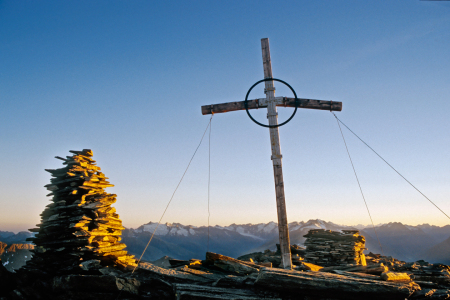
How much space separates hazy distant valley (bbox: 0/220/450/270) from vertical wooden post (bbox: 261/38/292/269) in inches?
4668

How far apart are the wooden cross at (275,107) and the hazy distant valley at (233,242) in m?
119

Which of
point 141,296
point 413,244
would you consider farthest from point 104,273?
point 413,244

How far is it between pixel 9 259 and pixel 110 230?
165321mm

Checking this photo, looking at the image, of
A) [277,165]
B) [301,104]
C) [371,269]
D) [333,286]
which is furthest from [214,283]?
[301,104]

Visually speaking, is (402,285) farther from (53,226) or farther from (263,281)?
(53,226)

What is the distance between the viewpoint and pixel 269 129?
10531 millimetres

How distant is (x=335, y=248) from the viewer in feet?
49.6

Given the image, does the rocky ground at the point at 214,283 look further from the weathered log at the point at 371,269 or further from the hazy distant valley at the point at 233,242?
the hazy distant valley at the point at 233,242

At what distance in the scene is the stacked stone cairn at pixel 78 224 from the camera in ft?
31.9

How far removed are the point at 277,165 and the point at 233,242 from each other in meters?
153

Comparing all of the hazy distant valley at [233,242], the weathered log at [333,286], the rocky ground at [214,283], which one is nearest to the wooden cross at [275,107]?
the rocky ground at [214,283]

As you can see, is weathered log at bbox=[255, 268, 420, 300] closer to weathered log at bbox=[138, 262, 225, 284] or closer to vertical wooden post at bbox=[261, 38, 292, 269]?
weathered log at bbox=[138, 262, 225, 284]

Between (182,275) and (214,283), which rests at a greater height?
(182,275)

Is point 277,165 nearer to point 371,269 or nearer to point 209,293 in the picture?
point 371,269
